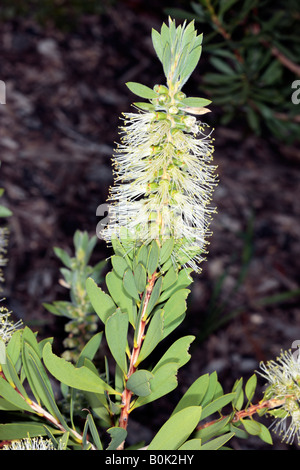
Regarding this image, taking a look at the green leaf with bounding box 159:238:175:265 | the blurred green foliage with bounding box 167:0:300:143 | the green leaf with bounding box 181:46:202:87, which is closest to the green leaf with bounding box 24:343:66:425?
the green leaf with bounding box 159:238:175:265

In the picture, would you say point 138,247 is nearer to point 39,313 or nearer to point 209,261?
point 39,313

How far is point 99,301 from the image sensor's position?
102 centimetres

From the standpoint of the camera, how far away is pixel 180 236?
41.3 inches

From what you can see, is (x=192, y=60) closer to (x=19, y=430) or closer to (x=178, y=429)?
(x=178, y=429)

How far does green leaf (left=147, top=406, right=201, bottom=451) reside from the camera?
2.93ft

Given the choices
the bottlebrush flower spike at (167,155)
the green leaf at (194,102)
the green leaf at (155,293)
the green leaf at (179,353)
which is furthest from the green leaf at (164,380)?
the green leaf at (194,102)

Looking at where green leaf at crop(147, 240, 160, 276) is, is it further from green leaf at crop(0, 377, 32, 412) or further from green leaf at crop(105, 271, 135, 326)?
green leaf at crop(0, 377, 32, 412)

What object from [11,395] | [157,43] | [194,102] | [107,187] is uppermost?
[107,187]

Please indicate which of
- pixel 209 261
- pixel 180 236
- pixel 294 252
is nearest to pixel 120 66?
pixel 209 261

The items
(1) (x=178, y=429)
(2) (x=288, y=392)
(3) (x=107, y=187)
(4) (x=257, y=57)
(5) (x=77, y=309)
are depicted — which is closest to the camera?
(1) (x=178, y=429)

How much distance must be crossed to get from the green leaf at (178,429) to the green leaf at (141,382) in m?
0.08

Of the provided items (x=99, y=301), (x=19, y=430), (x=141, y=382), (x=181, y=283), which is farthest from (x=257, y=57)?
(x=19, y=430)

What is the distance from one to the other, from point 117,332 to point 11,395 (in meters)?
0.26

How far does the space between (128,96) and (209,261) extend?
1420 millimetres
